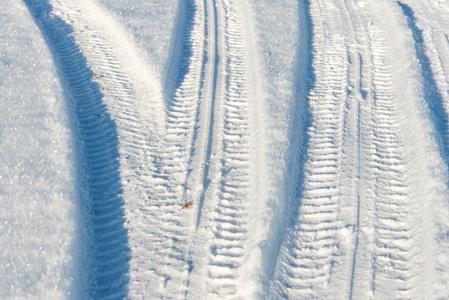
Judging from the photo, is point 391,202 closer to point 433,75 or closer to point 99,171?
point 433,75

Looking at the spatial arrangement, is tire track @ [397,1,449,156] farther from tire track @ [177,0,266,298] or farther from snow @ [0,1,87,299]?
snow @ [0,1,87,299]

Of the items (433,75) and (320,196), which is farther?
(433,75)

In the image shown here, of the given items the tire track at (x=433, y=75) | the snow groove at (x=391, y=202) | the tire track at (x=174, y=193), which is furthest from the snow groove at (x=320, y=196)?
the tire track at (x=433, y=75)

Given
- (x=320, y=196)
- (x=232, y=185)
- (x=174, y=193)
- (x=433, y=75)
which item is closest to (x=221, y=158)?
(x=232, y=185)

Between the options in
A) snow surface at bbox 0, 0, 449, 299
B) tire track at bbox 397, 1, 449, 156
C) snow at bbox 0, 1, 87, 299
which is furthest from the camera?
tire track at bbox 397, 1, 449, 156

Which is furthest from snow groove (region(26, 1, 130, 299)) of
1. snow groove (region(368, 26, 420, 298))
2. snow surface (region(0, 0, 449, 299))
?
snow groove (region(368, 26, 420, 298))

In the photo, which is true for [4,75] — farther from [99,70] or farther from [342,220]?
[342,220]

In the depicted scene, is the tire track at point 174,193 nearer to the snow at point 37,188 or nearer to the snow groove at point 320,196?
the snow at point 37,188
